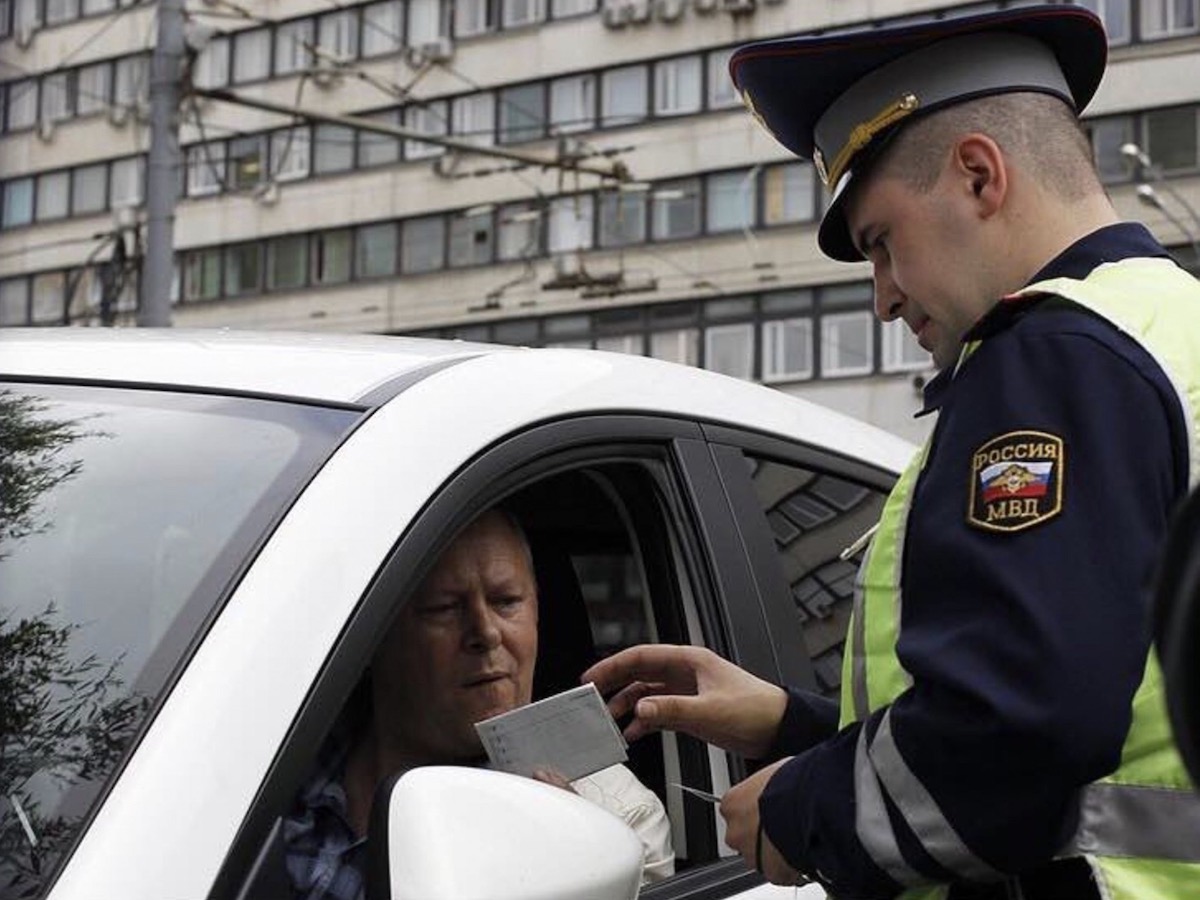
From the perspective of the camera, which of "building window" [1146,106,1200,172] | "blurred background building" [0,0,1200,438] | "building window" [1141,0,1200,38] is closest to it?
"building window" [1146,106,1200,172]

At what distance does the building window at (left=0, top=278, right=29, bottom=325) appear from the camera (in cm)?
4591

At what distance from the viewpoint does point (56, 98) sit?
45.3 metres

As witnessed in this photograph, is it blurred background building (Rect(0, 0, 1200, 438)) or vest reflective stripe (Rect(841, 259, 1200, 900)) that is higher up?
blurred background building (Rect(0, 0, 1200, 438))

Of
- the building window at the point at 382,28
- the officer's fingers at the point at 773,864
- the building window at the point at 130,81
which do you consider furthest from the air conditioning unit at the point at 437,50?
the officer's fingers at the point at 773,864

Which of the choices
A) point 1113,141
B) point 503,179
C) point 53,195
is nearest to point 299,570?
point 1113,141

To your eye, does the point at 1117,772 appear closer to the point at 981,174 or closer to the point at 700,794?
the point at 981,174

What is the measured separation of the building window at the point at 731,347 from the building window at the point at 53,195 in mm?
14761

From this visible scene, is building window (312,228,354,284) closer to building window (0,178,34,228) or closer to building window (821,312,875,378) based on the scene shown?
building window (0,178,34,228)

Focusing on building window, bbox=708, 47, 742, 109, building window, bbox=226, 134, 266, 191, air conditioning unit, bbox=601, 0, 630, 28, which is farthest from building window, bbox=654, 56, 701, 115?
building window, bbox=226, 134, 266, 191

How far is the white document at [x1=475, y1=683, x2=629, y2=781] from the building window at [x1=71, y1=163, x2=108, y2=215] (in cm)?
4300

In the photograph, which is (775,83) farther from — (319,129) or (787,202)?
(319,129)

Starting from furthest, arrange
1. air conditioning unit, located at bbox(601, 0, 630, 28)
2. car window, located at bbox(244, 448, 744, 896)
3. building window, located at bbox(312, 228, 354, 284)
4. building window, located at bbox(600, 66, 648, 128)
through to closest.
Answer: building window, located at bbox(312, 228, 354, 284)
air conditioning unit, located at bbox(601, 0, 630, 28)
building window, located at bbox(600, 66, 648, 128)
car window, located at bbox(244, 448, 744, 896)

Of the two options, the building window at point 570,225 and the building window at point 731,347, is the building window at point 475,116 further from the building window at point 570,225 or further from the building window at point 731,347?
the building window at point 731,347

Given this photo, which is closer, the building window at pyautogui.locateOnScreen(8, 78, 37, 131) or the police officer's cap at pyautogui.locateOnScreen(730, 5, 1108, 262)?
the police officer's cap at pyautogui.locateOnScreen(730, 5, 1108, 262)
